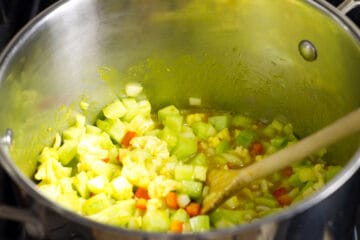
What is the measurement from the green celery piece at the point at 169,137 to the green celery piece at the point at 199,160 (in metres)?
0.07

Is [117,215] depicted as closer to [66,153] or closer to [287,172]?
[66,153]

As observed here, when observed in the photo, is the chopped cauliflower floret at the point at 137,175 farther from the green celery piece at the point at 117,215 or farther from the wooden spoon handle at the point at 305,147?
the wooden spoon handle at the point at 305,147

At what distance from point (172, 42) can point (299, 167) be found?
18.2 inches

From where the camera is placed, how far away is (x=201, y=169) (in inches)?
62.7

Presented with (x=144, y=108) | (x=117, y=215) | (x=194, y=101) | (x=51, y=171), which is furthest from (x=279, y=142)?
(x=51, y=171)

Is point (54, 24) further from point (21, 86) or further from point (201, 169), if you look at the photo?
point (201, 169)

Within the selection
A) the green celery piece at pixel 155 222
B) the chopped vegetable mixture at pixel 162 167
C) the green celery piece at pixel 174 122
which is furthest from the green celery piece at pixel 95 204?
the green celery piece at pixel 174 122

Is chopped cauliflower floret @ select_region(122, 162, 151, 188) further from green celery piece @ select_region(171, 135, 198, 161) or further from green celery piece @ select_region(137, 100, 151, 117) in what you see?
green celery piece @ select_region(137, 100, 151, 117)

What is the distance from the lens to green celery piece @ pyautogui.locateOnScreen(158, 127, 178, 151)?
5.48 feet

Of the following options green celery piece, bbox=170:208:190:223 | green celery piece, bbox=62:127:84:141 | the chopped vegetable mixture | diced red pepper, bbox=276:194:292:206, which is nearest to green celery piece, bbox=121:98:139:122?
the chopped vegetable mixture

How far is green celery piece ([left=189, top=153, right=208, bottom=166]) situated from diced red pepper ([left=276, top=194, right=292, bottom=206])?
0.21 meters

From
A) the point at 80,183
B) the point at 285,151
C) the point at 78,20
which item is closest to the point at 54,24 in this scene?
the point at 78,20

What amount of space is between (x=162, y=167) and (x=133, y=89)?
266mm

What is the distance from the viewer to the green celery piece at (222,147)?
1679 millimetres
